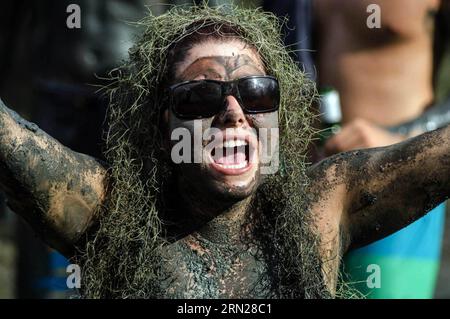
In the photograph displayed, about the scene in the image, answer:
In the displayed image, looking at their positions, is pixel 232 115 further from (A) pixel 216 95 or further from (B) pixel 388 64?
(B) pixel 388 64

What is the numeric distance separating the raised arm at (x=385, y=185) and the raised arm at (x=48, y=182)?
2.10 feet

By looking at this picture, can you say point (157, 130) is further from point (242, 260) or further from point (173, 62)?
point (242, 260)

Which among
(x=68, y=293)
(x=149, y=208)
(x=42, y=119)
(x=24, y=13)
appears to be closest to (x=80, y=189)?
(x=149, y=208)

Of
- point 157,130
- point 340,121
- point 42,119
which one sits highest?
point 42,119

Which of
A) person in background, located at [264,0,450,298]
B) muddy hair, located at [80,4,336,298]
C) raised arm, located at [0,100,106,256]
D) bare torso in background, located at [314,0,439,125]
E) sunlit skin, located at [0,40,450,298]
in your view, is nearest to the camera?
raised arm, located at [0,100,106,256]

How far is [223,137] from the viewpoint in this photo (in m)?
2.67

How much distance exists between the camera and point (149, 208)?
2785 mm

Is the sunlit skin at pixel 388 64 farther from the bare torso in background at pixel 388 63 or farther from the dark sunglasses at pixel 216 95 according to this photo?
the dark sunglasses at pixel 216 95

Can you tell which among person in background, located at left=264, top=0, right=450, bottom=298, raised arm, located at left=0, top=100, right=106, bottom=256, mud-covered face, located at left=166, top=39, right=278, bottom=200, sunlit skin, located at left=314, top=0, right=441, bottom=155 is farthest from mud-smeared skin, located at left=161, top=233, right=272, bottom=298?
sunlit skin, located at left=314, top=0, right=441, bottom=155

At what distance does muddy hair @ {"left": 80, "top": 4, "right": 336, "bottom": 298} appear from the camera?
2.73 m

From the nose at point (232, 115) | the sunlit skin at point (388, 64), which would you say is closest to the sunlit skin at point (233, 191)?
the nose at point (232, 115)

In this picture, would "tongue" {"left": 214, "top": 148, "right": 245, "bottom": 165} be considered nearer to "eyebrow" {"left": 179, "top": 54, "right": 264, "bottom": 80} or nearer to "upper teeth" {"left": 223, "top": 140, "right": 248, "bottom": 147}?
"upper teeth" {"left": 223, "top": 140, "right": 248, "bottom": 147}

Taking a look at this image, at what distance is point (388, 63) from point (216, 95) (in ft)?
5.81
